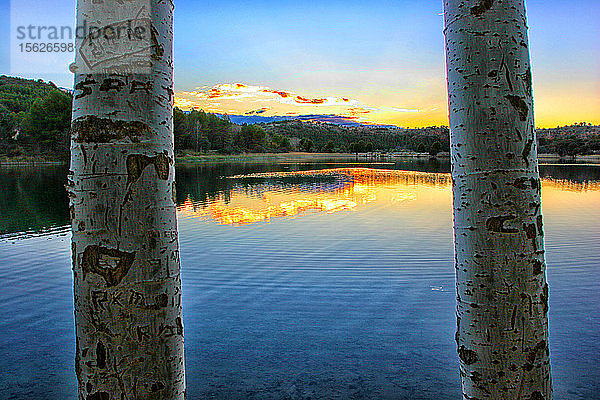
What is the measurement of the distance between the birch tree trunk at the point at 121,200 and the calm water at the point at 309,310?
3556 mm

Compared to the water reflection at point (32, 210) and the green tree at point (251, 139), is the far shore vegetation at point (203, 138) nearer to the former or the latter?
the green tree at point (251, 139)

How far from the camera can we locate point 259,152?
109m

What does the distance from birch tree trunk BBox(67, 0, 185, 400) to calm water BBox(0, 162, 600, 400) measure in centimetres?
356

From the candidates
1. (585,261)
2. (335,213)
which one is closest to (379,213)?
(335,213)

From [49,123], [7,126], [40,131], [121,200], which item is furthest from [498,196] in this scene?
[7,126]

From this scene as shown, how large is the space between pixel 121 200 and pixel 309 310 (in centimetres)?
602

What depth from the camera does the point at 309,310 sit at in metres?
7.28

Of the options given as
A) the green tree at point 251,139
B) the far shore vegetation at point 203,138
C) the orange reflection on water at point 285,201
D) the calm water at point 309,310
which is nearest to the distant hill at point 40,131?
the far shore vegetation at point 203,138

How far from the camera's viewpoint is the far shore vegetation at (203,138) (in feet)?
242

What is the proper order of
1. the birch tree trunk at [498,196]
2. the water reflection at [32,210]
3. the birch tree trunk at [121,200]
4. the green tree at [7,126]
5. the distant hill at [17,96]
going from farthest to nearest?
1. the distant hill at [17,96]
2. the green tree at [7,126]
3. the water reflection at [32,210]
4. the birch tree trunk at [498,196]
5. the birch tree trunk at [121,200]

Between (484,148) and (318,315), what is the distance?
555cm

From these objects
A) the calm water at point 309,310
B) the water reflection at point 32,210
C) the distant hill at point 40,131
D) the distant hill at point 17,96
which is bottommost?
the calm water at point 309,310

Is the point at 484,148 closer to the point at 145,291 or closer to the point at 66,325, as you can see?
the point at 145,291

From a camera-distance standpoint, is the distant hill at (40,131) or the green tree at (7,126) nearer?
the distant hill at (40,131)
